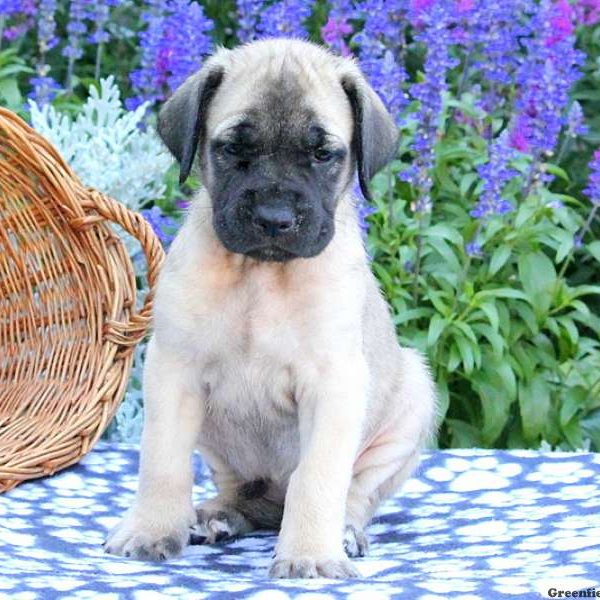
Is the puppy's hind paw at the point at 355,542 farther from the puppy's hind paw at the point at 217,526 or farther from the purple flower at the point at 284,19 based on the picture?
the purple flower at the point at 284,19

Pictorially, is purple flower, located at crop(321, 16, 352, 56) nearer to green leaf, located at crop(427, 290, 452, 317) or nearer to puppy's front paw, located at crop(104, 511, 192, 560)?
green leaf, located at crop(427, 290, 452, 317)

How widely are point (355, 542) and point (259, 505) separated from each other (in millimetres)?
525

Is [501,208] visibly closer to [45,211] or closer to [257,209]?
[45,211]

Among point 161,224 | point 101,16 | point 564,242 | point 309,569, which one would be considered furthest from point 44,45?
point 309,569

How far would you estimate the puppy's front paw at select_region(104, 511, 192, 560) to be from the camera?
15.4 ft

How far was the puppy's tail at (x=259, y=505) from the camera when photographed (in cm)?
532

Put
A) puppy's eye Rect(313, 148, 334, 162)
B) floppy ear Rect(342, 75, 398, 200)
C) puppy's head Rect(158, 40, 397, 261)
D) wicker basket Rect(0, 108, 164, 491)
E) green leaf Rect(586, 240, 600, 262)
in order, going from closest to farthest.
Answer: puppy's head Rect(158, 40, 397, 261), puppy's eye Rect(313, 148, 334, 162), floppy ear Rect(342, 75, 398, 200), wicker basket Rect(0, 108, 164, 491), green leaf Rect(586, 240, 600, 262)

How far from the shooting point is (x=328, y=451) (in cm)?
462

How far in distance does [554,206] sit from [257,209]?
283 centimetres

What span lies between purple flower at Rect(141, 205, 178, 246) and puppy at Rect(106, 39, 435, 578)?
74.5 inches

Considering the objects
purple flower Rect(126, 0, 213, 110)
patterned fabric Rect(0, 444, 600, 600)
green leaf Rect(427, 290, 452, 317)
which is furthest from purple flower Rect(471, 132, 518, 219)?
purple flower Rect(126, 0, 213, 110)

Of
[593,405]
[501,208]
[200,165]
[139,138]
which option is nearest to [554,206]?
[501,208]

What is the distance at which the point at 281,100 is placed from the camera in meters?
4.59

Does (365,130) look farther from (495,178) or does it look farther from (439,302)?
(439,302)
